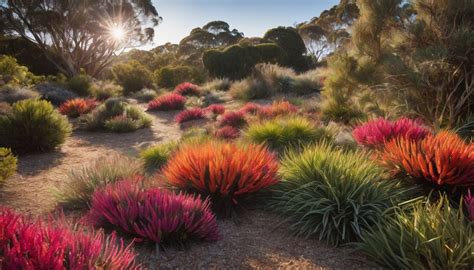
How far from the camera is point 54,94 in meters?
14.6

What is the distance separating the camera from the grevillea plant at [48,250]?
173 centimetres

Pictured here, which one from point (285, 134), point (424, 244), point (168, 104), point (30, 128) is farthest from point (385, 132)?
point (168, 104)

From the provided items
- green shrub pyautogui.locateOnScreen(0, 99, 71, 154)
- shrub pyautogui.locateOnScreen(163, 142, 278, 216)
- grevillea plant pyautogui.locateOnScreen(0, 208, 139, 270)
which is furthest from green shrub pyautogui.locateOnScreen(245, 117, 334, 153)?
grevillea plant pyautogui.locateOnScreen(0, 208, 139, 270)

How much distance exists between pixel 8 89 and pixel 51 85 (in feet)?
10.0

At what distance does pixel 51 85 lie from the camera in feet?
52.5

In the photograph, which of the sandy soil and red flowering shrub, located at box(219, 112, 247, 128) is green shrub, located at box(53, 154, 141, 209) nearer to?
the sandy soil

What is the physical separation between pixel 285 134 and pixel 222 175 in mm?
3231

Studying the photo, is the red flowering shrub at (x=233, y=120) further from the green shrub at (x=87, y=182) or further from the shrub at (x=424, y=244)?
the shrub at (x=424, y=244)

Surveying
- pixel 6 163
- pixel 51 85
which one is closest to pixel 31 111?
pixel 6 163

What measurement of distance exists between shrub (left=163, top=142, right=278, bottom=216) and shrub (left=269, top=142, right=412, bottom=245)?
338mm

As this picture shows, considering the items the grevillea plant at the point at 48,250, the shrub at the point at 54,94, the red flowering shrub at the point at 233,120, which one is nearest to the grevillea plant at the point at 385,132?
the red flowering shrub at the point at 233,120

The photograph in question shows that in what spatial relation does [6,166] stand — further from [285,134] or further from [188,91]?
[188,91]

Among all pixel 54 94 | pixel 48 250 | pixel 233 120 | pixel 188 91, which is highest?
pixel 54 94

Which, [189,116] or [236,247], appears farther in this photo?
[189,116]
